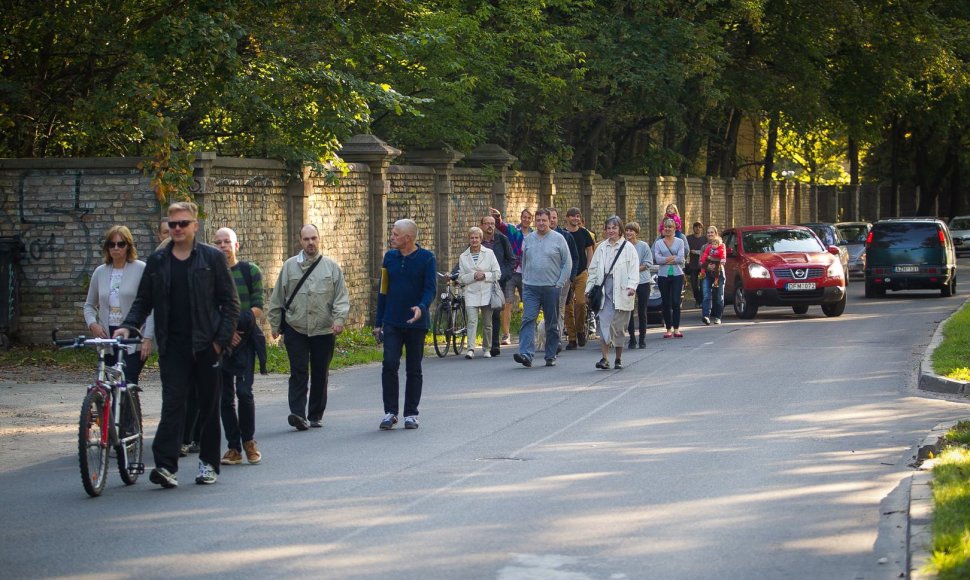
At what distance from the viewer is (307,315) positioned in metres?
12.4

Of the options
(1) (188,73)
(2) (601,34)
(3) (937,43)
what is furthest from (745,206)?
(1) (188,73)

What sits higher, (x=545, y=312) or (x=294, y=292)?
(x=294, y=292)

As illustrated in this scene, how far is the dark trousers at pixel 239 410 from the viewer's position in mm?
10719

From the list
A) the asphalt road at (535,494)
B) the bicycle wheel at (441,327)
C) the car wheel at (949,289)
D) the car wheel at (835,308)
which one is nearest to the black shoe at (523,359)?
the asphalt road at (535,494)

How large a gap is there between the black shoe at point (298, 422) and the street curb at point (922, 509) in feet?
16.5

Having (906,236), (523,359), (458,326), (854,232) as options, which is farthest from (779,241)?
(854,232)

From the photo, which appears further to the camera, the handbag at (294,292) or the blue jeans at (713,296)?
the blue jeans at (713,296)

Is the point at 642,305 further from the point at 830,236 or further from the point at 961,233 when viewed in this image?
the point at 961,233

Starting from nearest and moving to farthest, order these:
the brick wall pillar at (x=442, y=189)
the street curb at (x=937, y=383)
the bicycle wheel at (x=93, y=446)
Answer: the bicycle wheel at (x=93, y=446), the street curb at (x=937, y=383), the brick wall pillar at (x=442, y=189)

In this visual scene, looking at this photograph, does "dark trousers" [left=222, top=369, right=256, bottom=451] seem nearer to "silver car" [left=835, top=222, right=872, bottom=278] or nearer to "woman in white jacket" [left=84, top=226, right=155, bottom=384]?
"woman in white jacket" [left=84, top=226, right=155, bottom=384]

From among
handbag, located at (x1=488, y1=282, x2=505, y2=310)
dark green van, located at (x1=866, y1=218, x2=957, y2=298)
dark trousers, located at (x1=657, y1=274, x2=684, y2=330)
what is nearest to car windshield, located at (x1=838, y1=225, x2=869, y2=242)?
dark green van, located at (x1=866, y1=218, x2=957, y2=298)

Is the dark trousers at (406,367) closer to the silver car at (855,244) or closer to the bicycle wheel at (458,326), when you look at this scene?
the bicycle wheel at (458,326)

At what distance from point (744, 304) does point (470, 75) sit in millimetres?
6645

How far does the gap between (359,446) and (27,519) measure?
3313 millimetres
